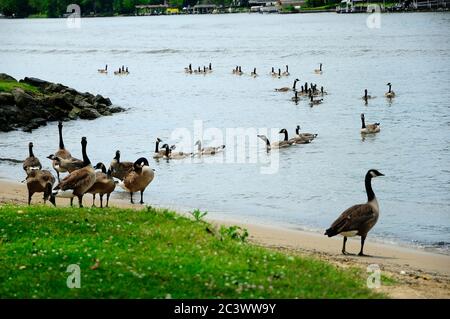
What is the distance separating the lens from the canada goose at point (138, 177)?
25266 mm

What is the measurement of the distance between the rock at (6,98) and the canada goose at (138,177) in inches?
822

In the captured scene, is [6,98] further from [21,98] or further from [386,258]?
[386,258]

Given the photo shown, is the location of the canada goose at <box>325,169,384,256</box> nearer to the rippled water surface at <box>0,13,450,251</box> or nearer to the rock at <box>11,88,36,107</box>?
the rippled water surface at <box>0,13,450,251</box>

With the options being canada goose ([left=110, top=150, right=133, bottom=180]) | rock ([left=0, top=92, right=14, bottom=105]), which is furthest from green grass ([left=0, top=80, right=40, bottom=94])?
canada goose ([left=110, top=150, right=133, bottom=180])

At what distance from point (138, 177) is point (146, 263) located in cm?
1167

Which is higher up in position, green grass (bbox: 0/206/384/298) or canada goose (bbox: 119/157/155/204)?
green grass (bbox: 0/206/384/298)

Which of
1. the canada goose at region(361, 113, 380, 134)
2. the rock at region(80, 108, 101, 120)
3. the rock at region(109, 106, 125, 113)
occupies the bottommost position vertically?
the rock at region(109, 106, 125, 113)

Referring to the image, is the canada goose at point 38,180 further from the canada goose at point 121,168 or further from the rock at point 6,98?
the rock at point 6,98

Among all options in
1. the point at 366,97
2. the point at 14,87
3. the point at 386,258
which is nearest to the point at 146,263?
the point at 386,258

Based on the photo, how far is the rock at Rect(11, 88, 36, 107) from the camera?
45.5 metres

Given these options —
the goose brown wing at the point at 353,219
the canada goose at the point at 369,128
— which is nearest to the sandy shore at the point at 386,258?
the goose brown wing at the point at 353,219

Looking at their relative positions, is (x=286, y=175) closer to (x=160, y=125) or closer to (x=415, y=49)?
(x=160, y=125)

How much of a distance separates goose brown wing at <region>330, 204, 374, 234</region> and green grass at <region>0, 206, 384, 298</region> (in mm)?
2748

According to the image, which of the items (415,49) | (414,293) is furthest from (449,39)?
(414,293)
